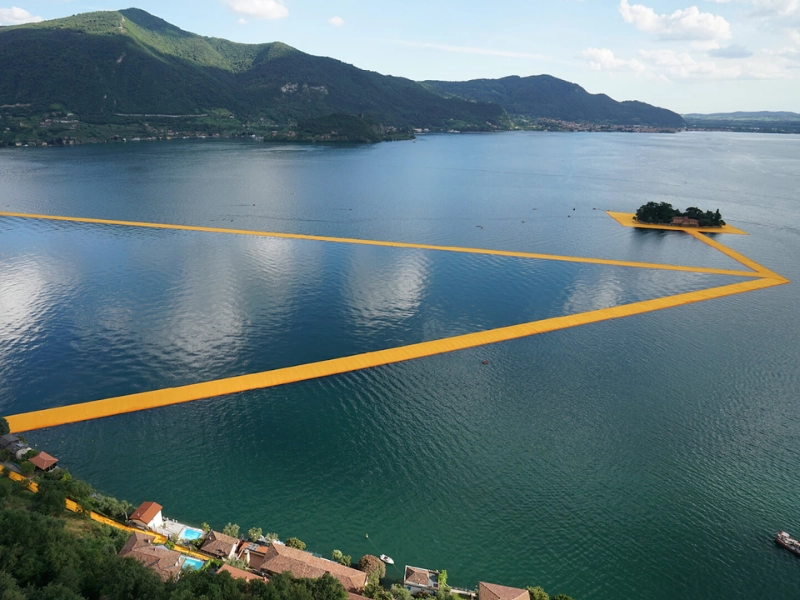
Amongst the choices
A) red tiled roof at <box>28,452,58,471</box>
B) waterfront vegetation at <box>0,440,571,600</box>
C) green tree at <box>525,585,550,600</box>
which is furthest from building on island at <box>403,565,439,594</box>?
red tiled roof at <box>28,452,58,471</box>

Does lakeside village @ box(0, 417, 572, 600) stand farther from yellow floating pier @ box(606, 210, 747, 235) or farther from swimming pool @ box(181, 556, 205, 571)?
yellow floating pier @ box(606, 210, 747, 235)

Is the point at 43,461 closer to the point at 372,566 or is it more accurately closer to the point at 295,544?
the point at 295,544

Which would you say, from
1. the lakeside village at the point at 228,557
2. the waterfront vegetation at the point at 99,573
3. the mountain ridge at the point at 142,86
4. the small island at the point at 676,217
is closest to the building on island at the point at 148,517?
the lakeside village at the point at 228,557

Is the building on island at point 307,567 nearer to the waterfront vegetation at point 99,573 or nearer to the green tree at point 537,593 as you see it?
the waterfront vegetation at point 99,573

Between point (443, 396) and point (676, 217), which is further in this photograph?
point (676, 217)

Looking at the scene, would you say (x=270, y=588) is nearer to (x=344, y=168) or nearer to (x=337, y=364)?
(x=337, y=364)

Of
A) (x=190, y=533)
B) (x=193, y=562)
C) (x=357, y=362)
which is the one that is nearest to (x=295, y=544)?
(x=193, y=562)
